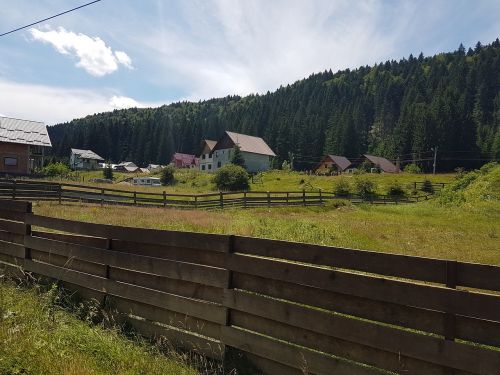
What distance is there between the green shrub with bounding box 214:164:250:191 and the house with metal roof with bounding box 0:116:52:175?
83.4 feet

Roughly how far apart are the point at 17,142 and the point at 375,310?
60.9 metres

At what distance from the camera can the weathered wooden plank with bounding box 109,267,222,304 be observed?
4.95m

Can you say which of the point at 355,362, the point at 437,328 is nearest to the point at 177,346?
the point at 355,362

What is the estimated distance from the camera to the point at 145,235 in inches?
226

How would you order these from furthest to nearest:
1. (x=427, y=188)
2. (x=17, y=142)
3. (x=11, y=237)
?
1. (x=427, y=188)
2. (x=17, y=142)
3. (x=11, y=237)

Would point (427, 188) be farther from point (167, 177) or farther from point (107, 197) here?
point (107, 197)

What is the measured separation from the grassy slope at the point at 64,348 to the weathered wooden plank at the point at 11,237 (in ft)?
7.05

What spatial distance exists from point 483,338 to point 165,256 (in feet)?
12.3

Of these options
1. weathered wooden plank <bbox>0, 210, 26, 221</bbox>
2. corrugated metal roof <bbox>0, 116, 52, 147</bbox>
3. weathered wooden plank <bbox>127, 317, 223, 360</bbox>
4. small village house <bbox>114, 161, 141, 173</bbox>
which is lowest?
small village house <bbox>114, 161, 141, 173</bbox>

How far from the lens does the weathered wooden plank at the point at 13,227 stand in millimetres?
7680

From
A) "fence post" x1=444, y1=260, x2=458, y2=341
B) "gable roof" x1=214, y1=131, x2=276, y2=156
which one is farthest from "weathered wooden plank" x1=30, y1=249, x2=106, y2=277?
"gable roof" x1=214, y1=131, x2=276, y2=156

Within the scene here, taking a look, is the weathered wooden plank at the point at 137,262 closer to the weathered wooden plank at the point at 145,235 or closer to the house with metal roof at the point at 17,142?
the weathered wooden plank at the point at 145,235

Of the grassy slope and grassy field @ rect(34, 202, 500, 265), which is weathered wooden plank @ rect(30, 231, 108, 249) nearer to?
the grassy slope

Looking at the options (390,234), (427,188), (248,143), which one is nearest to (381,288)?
(390,234)
